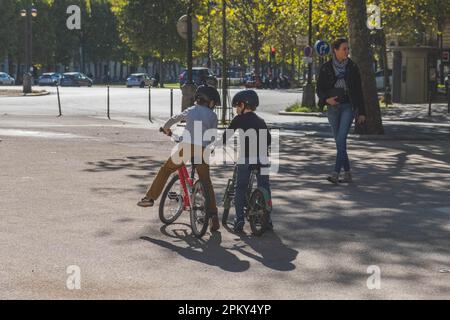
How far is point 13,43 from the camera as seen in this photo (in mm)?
98875

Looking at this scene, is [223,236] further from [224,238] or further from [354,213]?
[354,213]

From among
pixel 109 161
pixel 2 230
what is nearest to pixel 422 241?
pixel 2 230

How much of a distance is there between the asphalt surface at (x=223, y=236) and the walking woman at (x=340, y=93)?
0.71 metres

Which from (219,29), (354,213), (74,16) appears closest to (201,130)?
(354,213)

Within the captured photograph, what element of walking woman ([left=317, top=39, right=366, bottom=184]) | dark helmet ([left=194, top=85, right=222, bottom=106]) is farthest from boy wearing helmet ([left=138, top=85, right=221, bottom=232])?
walking woman ([left=317, top=39, right=366, bottom=184])

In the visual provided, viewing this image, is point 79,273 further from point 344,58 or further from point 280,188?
point 344,58

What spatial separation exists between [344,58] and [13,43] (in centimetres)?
8921

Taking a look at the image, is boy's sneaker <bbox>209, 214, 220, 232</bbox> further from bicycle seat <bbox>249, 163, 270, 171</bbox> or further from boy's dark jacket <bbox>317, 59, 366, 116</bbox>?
boy's dark jacket <bbox>317, 59, 366, 116</bbox>

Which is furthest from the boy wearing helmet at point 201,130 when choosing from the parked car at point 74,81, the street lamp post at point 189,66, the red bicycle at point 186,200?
the parked car at point 74,81

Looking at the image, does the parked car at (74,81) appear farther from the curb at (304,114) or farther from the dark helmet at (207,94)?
the dark helmet at (207,94)

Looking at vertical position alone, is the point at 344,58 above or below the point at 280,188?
above

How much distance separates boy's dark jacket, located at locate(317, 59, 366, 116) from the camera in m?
13.3

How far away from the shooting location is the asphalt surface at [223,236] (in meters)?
6.84

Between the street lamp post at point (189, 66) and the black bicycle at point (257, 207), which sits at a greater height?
the street lamp post at point (189, 66)
